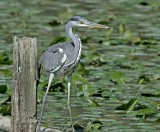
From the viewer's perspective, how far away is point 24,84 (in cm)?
691

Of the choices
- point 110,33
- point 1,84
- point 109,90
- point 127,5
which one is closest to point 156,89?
point 109,90

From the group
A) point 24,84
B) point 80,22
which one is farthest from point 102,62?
point 24,84

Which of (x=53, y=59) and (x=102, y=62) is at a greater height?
(x=53, y=59)

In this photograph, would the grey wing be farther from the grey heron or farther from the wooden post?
the wooden post

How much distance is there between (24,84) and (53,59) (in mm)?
886

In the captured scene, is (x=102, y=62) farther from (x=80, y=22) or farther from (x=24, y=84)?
(x=24, y=84)

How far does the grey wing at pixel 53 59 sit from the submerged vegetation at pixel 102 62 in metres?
0.76

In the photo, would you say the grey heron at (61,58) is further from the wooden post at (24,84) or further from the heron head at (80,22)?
the wooden post at (24,84)

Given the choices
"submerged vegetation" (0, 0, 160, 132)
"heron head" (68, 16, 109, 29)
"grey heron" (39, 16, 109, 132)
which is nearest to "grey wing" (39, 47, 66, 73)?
"grey heron" (39, 16, 109, 132)

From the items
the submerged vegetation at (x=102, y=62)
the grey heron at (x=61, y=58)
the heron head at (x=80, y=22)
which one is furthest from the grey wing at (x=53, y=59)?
the submerged vegetation at (x=102, y=62)

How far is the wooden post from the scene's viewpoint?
687 centimetres

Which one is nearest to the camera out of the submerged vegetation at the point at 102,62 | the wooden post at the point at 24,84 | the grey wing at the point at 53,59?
the wooden post at the point at 24,84

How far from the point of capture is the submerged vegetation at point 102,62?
8688 millimetres

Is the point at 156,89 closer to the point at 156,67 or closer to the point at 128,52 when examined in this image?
the point at 156,67
